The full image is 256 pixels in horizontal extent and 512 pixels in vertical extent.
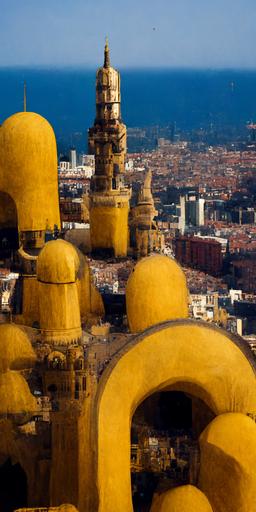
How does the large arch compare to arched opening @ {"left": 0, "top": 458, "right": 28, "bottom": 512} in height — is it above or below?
above

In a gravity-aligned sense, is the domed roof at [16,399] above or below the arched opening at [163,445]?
above

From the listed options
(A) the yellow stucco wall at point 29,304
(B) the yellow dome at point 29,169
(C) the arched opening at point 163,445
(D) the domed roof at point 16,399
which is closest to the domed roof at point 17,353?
(D) the domed roof at point 16,399

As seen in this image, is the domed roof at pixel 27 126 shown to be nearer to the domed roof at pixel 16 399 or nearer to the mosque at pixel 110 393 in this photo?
the mosque at pixel 110 393

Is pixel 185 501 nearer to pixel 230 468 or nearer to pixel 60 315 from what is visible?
pixel 230 468

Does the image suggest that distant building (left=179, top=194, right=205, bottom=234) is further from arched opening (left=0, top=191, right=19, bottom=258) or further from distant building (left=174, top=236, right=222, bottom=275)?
arched opening (left=0, top=191, right=19, bottom=258)

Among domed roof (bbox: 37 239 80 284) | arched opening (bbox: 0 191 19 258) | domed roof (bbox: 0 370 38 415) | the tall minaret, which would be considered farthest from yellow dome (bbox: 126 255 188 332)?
the tall minaret

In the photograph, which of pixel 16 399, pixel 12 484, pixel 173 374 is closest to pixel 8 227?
pixel 16 399

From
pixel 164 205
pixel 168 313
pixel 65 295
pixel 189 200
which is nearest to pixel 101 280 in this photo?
pixel 168 313
